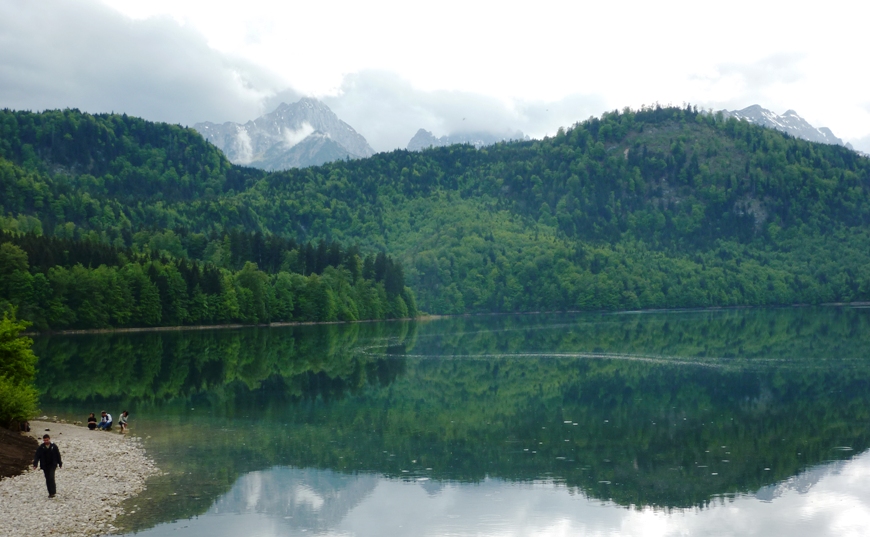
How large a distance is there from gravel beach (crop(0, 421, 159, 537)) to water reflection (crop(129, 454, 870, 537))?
10.8 ft

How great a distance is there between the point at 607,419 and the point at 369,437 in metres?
17.0

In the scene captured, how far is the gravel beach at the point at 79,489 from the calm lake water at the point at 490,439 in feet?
3.98

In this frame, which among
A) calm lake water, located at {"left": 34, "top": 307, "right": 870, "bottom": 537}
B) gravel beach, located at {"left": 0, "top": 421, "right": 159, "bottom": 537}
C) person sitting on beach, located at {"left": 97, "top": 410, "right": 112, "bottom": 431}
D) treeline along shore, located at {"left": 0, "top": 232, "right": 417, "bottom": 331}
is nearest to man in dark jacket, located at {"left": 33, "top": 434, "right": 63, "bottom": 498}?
gravel beach, located at {"left": 0, "top": 421, "right": 159, "bottom": 537}

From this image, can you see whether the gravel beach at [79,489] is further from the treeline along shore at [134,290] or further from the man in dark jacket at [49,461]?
the treeline along shore at [134,290]

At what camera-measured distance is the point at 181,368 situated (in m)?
88.7

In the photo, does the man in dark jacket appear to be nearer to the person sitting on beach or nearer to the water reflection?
the water reflection

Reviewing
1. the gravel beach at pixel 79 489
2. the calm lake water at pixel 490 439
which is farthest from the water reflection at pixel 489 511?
the gravel beach at pixel 79 489

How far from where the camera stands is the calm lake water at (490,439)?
116ft

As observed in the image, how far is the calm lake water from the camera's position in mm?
35250

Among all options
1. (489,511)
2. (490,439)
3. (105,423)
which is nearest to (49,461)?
(489,511)

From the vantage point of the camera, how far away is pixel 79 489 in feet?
121

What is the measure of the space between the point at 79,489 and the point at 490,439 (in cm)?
2366

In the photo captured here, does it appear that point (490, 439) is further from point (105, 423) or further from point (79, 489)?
point (105, 423)

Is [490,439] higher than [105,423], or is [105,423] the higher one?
[105,423]
